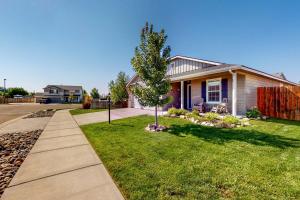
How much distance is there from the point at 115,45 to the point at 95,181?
1551 cm

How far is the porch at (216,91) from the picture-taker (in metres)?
9.09

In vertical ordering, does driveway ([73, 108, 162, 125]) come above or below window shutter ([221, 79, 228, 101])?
below

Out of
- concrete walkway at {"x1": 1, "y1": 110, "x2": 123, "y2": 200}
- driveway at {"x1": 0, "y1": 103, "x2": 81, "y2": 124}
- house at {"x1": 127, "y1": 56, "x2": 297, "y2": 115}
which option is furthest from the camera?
driveway at {"x1": 0, "y1": 103, "x2": 81, "y2": 124}

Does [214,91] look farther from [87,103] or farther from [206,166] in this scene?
[87,103]

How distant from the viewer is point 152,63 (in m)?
6.76

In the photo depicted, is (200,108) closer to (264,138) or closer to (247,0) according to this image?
(264,138)

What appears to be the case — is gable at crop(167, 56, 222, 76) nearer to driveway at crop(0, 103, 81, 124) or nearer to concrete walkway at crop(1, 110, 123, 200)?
concrete walkway at crop(1, 110, 123, 200)

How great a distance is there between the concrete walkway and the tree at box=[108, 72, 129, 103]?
17550 mm

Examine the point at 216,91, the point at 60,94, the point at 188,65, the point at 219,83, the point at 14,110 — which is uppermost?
the point at 188,65

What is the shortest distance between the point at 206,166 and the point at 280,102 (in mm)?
8589

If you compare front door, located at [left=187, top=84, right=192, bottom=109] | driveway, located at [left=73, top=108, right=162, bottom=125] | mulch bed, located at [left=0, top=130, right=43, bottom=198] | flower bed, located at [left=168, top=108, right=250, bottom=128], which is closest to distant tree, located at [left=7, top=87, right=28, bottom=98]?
driveway, located at [left=73, top=108, right=162, bottom=125]

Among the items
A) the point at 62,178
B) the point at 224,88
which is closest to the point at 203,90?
the point at 224,88

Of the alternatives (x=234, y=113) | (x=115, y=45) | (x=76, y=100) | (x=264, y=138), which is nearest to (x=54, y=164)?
(x=264, y=138)

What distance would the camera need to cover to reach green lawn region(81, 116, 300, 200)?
→ 228 cm
